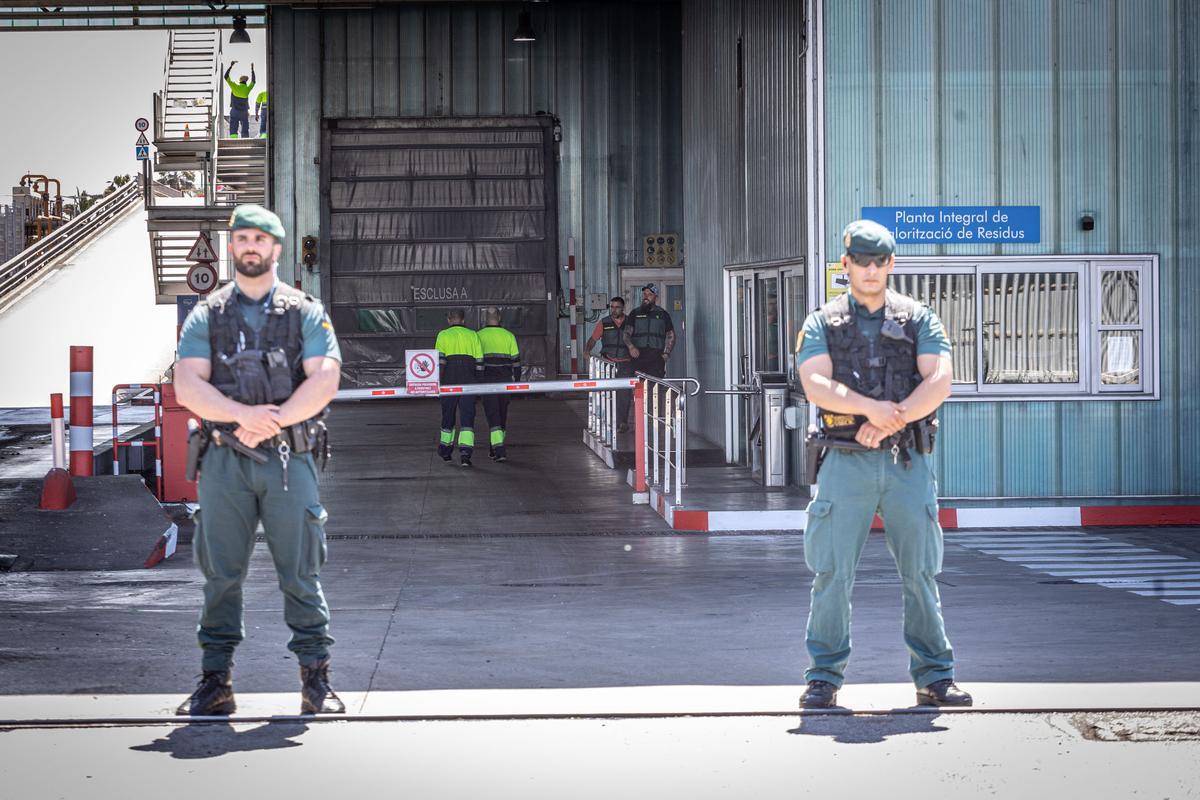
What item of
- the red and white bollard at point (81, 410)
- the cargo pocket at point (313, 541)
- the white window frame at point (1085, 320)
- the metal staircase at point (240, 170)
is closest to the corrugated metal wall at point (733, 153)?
the white window frame at point (1085, 320)

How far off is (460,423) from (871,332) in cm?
1163

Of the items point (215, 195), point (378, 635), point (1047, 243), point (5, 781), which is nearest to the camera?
point (5, 781)

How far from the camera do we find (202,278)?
24219 mm

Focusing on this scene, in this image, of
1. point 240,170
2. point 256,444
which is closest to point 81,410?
point 256,444

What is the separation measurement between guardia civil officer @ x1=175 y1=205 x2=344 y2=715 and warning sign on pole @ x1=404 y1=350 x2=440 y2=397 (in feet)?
32.6

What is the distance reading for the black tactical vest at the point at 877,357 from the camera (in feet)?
21.5

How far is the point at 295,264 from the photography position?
2805cm

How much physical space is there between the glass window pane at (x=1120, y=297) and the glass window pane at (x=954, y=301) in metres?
1.10

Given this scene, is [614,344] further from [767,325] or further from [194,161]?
[194,161]

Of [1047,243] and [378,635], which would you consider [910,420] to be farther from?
[1047,243]

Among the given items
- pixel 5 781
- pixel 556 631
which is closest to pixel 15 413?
pixel 556 631

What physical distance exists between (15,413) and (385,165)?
724cm

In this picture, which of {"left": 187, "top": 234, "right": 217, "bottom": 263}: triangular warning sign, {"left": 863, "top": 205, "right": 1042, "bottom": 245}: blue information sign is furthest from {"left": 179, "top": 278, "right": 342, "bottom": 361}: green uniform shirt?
{"left": 187, "top": 234, "right": 217, "bottom": 263}: triangular warning sign

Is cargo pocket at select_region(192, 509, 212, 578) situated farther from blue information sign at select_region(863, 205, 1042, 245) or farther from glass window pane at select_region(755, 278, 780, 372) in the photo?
glass window pane at select_region(755, 278, 780, 372)
